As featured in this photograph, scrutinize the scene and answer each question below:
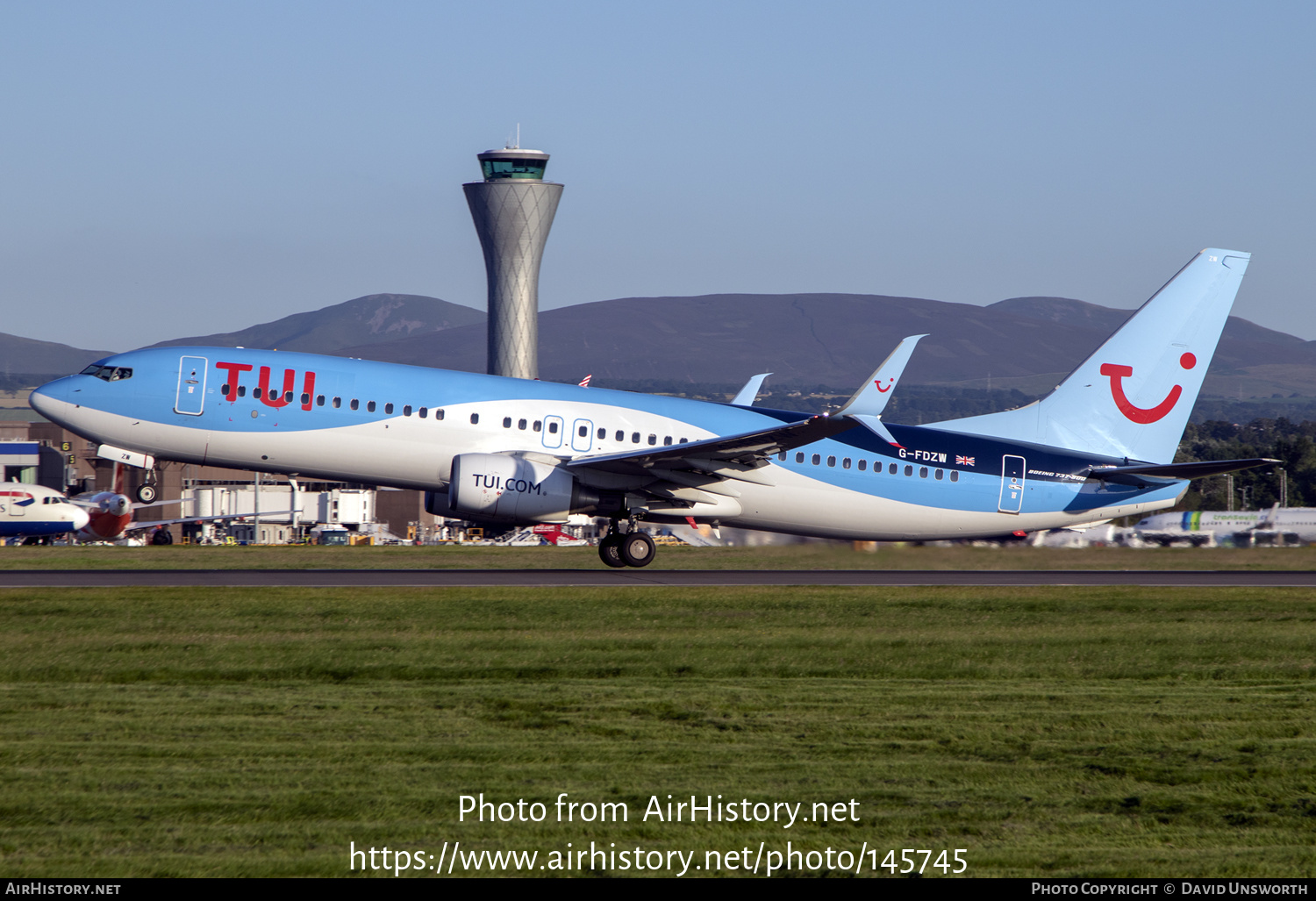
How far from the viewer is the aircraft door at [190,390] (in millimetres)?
26219

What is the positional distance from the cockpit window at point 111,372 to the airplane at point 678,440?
0.13 ft

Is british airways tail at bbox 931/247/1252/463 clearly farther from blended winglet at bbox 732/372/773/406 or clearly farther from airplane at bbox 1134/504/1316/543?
airplane at bbox 1134/504/1316/543

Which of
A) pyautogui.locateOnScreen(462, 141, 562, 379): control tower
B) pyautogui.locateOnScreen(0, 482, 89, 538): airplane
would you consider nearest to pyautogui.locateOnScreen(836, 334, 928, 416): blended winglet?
pyautogui.locateOnScreen(0, 482, 89, 538): airplane

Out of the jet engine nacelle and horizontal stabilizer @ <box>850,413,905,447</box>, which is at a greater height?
horizontal stabilizer @ <box>850,413,905,447</box>

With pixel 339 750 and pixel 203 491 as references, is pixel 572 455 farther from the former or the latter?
pixel 203 491

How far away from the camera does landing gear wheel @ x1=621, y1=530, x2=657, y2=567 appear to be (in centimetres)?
2873

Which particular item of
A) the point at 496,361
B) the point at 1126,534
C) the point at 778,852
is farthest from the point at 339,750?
the point at 496,361

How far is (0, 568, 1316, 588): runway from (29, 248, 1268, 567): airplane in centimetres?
117

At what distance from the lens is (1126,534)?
46.7m

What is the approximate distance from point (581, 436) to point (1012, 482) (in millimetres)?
10408

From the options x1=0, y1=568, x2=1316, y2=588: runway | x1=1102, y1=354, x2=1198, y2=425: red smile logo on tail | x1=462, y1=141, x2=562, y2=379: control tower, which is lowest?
x1=0, y1=568, x2=1316, y2=588: runway

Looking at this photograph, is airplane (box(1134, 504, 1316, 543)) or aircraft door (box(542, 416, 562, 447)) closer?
aircraft door (box(542, 416, 562, 447))

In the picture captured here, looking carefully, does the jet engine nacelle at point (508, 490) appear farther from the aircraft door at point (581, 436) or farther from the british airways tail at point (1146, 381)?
the british airways tail at point (1146, 381)

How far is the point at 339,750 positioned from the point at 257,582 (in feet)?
51.4
